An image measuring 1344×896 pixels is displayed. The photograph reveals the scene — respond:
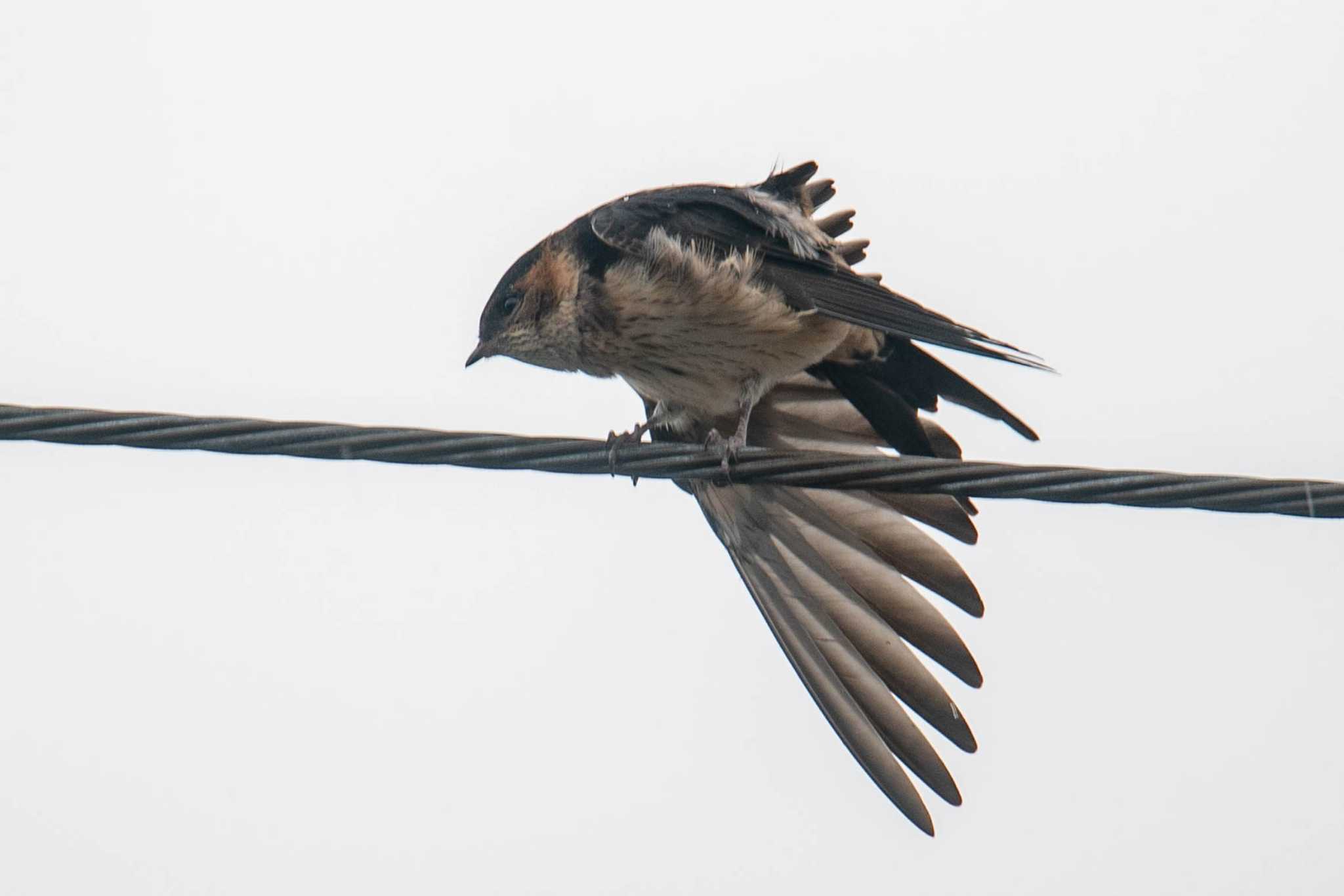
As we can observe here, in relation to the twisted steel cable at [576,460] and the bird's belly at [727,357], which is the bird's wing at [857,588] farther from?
the twisted steel cable at [576,460]

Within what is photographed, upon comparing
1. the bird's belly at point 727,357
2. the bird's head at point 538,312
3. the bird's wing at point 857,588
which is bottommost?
the bird's wing at point 857,588

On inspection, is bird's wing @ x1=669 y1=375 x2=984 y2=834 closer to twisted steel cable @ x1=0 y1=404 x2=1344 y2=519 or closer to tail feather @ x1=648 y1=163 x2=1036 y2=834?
tail feather @ x1=648 y1=163 x2=1036 y2=834

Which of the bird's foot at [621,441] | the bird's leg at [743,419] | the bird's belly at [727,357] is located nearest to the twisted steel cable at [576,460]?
the bird's foot at [621,441]

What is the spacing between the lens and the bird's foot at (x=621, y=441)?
4.15 metres

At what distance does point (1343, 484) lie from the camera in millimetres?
3793

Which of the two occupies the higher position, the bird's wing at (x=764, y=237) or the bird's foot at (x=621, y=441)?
the bird's wing at (x=764, y=237)

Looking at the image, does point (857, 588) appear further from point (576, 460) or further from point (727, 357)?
point (576, 460)

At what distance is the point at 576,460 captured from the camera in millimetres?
4160

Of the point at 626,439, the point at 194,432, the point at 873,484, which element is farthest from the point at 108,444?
the point at 626,439

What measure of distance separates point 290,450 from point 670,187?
9.55 ft

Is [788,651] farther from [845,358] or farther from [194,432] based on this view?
[194,432]

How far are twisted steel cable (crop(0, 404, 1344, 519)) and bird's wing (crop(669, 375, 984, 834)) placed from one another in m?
1.40

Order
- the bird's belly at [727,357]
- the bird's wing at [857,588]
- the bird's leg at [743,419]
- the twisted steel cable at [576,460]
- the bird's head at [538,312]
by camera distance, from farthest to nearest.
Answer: the bird's head at [538,312], the bird's belly at [727,357], the bird's leg at [743,419], the bird's wing at [857,588], the twisted steel cable at [576,460]

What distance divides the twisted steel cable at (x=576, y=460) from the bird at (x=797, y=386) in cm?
132
